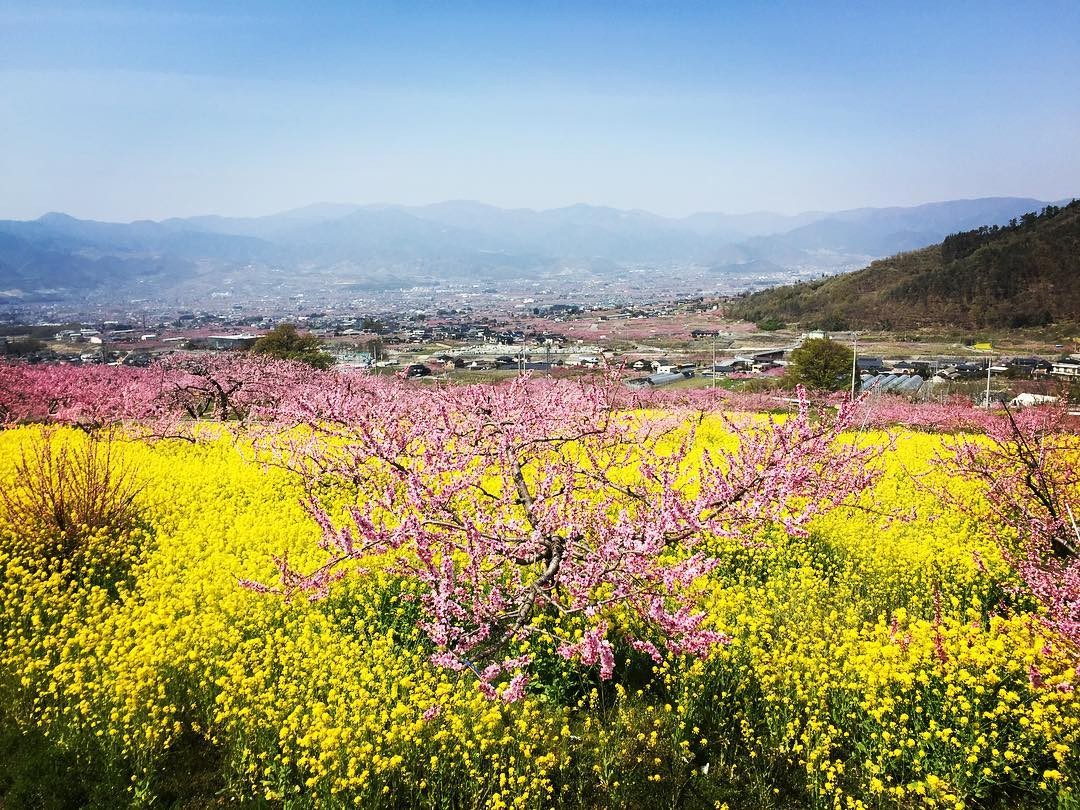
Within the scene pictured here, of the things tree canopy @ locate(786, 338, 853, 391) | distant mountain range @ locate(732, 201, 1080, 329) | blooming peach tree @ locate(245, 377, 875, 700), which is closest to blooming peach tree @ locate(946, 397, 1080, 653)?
blooming peach tree @ locate(245, 377, 875, 700)

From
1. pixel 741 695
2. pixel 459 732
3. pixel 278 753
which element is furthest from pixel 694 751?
pixel 278 753

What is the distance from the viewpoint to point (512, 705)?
662cm

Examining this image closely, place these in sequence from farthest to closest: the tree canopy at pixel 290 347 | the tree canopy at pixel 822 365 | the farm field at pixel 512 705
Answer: the tree canopy at pixel 822 365 < the tree canopy at pixel 290 347 < the farm field at pixel 512 705

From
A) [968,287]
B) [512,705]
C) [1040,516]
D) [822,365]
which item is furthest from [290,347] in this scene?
[968,287]

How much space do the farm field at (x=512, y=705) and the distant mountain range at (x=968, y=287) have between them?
91.3 meters

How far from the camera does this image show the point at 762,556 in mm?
10242

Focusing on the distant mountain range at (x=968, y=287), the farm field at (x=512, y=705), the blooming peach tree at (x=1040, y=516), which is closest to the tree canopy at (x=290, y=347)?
the farm field at (x=512, y=705)

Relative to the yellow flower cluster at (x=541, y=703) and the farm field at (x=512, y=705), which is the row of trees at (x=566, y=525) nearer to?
the farm field at (x=512, y=705)

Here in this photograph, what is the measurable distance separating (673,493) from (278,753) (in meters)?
4.22

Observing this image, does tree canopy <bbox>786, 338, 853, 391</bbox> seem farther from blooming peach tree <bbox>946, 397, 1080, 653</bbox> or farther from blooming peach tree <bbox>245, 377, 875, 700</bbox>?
blooming peach tree <bbox>245, 377, 875, 700</bbox>

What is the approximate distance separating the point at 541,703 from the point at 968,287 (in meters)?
103

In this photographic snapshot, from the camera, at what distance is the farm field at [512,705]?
18.2 ft

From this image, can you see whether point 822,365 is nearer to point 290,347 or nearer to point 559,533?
point 290,347

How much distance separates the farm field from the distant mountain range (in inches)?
3593
